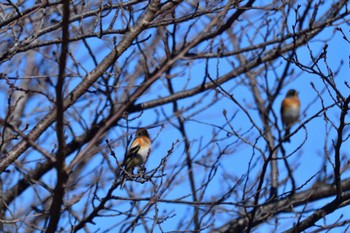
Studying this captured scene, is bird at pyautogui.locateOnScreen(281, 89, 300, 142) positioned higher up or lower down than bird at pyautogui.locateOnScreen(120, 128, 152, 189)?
higher up

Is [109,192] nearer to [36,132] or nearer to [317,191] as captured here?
[36,132]

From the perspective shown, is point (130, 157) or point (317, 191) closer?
point (130, 157)

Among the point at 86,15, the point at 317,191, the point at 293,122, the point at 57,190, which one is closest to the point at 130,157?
the point at 86,15

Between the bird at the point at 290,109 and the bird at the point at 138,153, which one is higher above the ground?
the bird at the point at 290,109

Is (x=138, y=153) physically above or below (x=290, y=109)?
below

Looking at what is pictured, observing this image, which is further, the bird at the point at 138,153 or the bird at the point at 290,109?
the bird at the point at 290,109

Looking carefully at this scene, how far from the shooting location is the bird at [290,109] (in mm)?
10281

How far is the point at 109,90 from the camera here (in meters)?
6.60

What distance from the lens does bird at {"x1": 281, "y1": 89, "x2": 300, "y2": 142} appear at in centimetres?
1028

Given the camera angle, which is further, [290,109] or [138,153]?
[290,109]

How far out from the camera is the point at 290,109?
10.5 meters

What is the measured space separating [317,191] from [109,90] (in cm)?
247

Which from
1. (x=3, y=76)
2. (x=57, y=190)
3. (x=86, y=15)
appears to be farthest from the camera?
(x=86, y=15)

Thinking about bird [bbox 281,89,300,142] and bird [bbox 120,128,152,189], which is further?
bird [bbox 281,89,300,142]
